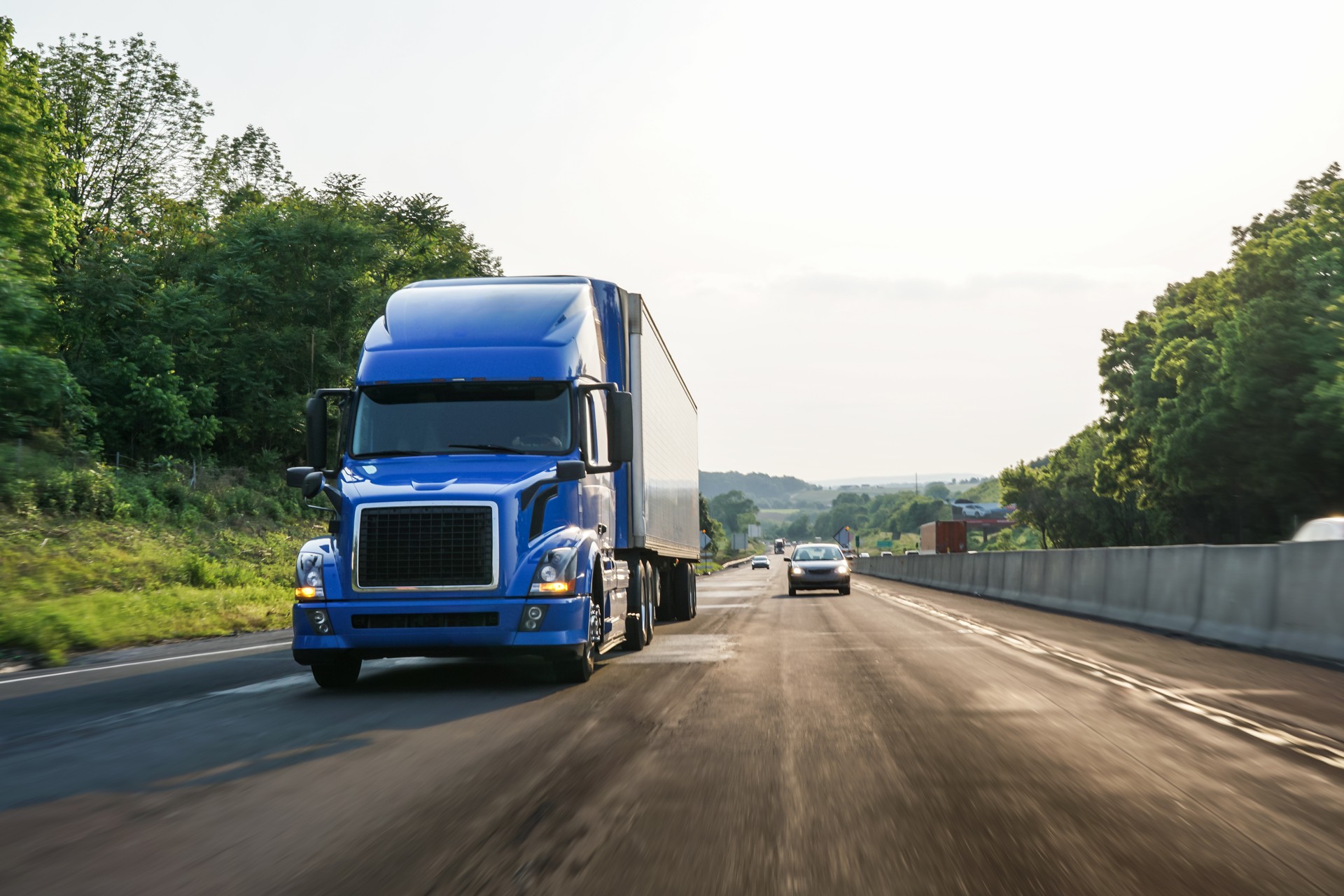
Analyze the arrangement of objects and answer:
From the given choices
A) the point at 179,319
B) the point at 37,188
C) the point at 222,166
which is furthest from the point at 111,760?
the point at 222,166

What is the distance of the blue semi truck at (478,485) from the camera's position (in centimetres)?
1100

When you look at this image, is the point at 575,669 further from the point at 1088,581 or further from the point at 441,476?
the point at 1088,581

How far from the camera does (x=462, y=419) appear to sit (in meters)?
12.2

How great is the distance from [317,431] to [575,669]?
132 inches

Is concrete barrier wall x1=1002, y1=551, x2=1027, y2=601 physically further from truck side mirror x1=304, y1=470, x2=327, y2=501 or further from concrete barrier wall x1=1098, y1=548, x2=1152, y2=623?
truck side mirror x1=304, y1=470, x2=327, y2=501

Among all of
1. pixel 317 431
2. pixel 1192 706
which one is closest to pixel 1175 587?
pixel 1192 706

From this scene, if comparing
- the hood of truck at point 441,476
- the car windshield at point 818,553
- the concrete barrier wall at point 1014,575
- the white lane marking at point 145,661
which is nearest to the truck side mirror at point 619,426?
the hood of truck at point 441,476

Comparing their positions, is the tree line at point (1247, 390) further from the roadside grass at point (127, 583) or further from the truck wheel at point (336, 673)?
the truck wheel at point (336, 673)

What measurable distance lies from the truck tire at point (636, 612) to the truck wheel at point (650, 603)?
0.21 metres

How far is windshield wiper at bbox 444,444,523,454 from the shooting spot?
12023 mm

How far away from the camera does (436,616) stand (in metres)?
11.0

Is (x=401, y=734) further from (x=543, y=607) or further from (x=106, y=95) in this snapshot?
(x=106, y=95)

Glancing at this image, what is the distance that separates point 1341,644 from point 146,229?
53.9m

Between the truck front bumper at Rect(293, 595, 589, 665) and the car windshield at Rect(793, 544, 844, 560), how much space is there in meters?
27.1
